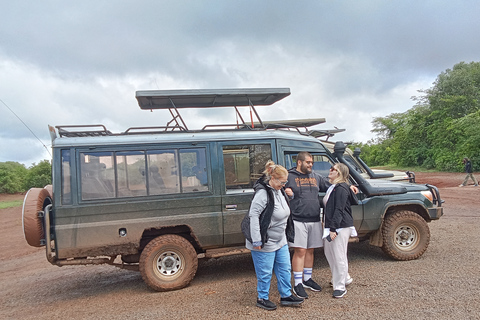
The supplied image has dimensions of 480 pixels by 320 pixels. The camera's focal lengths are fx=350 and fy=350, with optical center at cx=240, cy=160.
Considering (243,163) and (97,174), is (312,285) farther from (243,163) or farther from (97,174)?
(97,174)

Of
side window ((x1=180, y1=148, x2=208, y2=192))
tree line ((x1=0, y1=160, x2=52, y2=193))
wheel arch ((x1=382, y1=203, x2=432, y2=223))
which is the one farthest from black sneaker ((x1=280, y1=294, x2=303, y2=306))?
tree line ((x1=0, y1=160, x2=52, y2=193))

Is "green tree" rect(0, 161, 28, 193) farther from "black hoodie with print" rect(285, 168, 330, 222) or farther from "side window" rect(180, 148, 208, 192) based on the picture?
"black hoodie with print" rect(285, 168, 330, 222)

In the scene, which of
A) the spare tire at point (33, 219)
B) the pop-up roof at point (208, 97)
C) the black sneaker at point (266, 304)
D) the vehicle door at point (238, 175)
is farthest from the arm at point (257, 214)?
the spare tire at point (33, 219)

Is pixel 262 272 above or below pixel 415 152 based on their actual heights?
below

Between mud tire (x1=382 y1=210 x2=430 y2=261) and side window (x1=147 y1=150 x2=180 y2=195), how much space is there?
3.60 m

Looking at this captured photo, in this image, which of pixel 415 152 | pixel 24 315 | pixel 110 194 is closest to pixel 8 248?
pixel 24 315

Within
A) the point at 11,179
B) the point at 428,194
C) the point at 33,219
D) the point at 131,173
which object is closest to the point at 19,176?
the point at 11,179

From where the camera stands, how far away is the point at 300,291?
176 inches

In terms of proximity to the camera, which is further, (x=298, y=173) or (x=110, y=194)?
(x=110, y=194)

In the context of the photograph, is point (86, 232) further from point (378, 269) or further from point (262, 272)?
point (378, 269)

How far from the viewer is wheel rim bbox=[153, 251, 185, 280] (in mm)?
5289

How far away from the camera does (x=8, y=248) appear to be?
11469 millimetres

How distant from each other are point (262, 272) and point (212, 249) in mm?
1532

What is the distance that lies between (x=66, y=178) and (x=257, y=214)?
2891 millimetres
